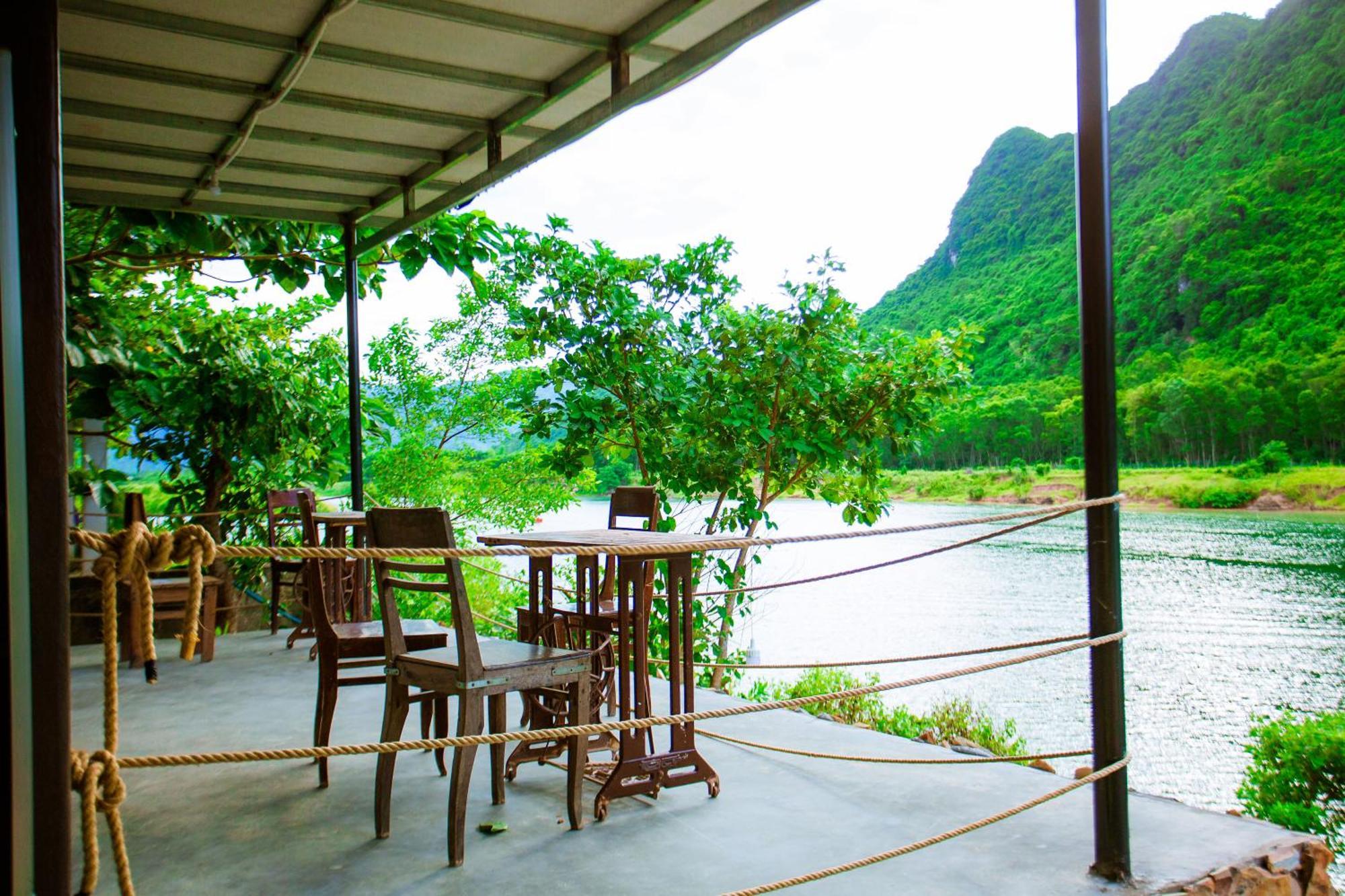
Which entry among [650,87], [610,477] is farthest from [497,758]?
[610,477]

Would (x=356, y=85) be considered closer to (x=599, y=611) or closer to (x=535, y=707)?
(x=599, y=611)

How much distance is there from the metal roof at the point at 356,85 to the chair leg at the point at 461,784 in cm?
225

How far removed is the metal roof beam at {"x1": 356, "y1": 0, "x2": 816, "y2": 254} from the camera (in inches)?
129

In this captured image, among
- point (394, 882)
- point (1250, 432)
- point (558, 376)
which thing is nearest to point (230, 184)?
point (558, 376)

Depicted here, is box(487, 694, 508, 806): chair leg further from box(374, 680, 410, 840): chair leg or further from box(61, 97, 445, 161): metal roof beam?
box(61, 97, 445, 161): metal roof beam

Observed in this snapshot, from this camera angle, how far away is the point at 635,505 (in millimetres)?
3879

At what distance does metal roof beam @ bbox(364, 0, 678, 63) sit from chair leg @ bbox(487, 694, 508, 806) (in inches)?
89.3

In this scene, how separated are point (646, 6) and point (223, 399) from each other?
431 cm

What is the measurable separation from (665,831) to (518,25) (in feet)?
8.84

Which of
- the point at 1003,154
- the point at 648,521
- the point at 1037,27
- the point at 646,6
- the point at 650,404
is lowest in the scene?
the point at 648,521

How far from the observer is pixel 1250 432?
22.7m

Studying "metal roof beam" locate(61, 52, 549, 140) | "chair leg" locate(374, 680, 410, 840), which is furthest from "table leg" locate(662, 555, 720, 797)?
"metal roof beam" locate(61, 52, 549, 140)

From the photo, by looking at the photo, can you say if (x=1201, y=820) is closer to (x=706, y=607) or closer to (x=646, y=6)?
(x=646, y=6)

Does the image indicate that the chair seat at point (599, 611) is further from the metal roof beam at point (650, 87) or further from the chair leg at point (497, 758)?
the metal roof beam at point (650, 87)
